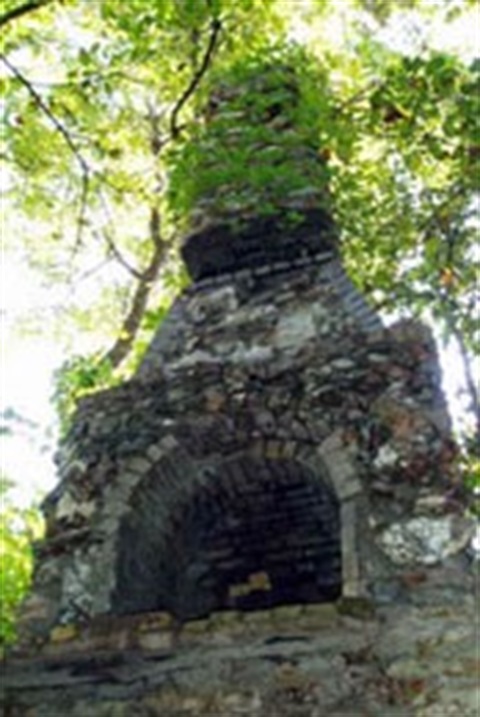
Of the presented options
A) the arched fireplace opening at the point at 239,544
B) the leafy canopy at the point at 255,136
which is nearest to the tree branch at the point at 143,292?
the leafy canopy at the point at 255,136

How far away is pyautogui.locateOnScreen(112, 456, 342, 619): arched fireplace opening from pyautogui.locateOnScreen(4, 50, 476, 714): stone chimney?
1 cm

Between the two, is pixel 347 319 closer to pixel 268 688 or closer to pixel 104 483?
pixel 104 483

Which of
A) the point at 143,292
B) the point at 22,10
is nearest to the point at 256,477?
the point at 22,10

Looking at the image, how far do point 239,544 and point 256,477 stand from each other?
0.50 metres

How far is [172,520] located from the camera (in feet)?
22.0

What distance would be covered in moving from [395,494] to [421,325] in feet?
4.28

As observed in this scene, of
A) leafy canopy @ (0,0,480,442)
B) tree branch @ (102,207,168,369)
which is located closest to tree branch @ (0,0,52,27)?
leafy canopy @ (0,0,480,442)

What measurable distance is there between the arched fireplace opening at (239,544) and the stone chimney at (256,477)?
1cm

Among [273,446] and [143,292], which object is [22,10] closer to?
[273,446]

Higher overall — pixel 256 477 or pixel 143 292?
pixel 143 292

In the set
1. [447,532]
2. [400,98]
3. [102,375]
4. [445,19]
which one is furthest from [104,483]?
[445,19]

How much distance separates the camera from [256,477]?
22.1 feet

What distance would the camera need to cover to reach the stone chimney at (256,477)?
19.2 feet

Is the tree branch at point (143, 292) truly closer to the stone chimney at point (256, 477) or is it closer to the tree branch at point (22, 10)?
the stone chimney at point (256, 477)
